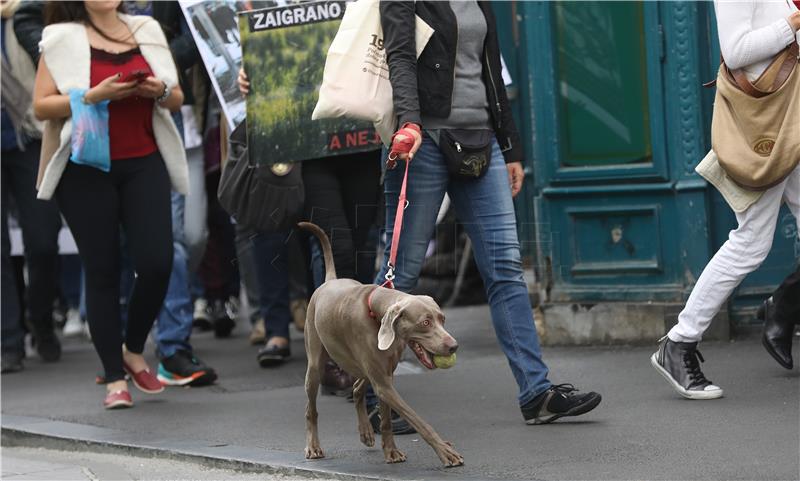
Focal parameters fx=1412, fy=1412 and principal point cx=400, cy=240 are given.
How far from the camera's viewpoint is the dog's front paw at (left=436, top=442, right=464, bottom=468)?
4965 mm

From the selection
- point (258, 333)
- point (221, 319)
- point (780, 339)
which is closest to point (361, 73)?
point (780, 339)

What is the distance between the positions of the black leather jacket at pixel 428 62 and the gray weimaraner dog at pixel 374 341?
0.65 meters

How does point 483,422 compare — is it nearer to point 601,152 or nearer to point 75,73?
point 601,152

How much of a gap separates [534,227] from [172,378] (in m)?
2.27

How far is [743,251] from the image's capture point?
5883 millimetres

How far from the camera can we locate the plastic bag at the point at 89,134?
6539 mm

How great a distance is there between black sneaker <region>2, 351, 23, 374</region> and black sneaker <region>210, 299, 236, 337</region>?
1572 millimetres

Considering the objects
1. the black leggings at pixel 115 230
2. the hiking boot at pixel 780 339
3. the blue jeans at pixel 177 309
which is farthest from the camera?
the blue jeans at pixel 177 309

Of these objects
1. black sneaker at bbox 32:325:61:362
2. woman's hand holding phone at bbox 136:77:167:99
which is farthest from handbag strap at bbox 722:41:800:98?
black sneaker at bbox 32:325:61:362

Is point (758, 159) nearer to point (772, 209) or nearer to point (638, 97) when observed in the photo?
point (772, 209)

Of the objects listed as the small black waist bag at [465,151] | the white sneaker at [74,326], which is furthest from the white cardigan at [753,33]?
the white sneaker at [74,326]

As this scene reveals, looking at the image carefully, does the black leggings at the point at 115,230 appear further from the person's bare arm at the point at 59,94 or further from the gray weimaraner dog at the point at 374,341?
the gray weimaraner dog at the point at 374,341

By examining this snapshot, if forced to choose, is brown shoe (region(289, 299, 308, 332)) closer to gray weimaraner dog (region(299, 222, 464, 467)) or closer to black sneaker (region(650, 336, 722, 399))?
black sneaker (region(650, 336, 722, 399))

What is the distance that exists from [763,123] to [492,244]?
1.20 meters
